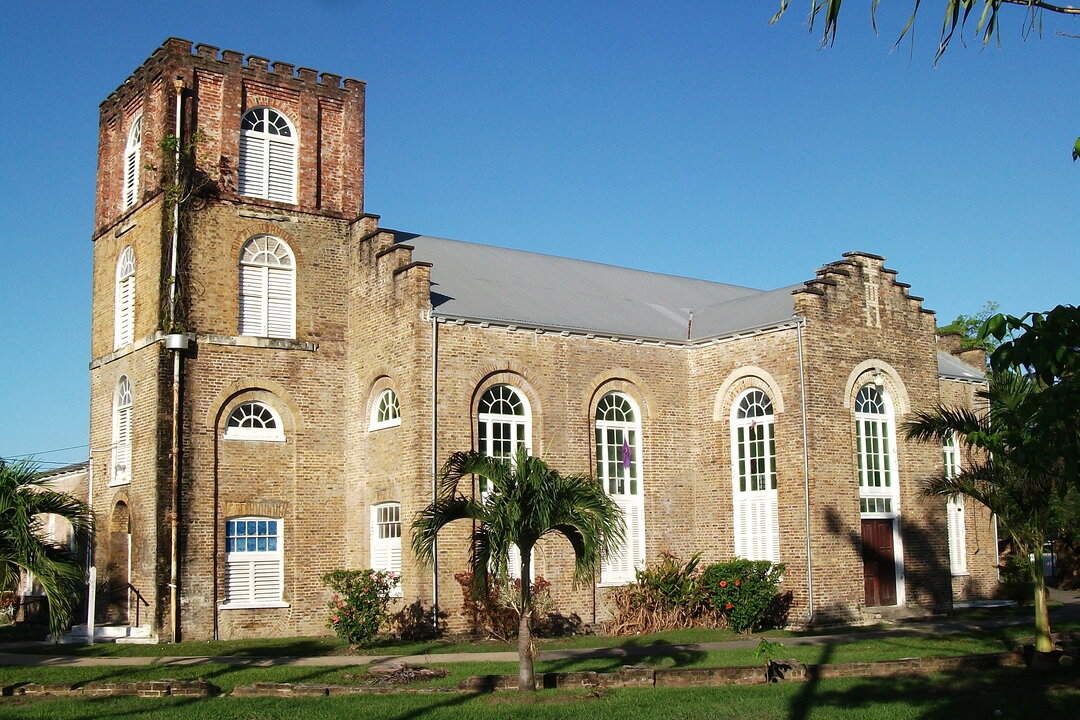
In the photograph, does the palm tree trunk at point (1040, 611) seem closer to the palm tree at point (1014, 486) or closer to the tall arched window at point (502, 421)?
the palm tree at point (1014, 486)

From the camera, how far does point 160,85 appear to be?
25594 millimetres

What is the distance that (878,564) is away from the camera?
84.5 feet

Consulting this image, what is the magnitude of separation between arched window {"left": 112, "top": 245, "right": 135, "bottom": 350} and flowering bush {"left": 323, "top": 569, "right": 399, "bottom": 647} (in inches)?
339

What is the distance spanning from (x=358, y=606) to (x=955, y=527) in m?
17.3

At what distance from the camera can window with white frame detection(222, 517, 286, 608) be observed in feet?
78.8

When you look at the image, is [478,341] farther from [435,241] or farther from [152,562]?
[152,562]

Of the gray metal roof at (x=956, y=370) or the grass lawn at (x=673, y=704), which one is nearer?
the grass lawn at (x=673, y=704)

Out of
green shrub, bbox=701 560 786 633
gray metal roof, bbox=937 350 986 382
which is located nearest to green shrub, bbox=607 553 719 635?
green shrub, bbox=701 560 786 633

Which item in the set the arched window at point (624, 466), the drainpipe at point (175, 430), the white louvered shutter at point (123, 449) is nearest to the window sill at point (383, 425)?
the drainpipe at point (175, 430)

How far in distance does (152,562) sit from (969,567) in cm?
2101

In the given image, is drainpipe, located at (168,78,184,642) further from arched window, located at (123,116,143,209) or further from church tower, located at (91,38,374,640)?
arched window, located at (123,116,143,209)

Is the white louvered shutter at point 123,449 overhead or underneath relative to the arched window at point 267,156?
underneath

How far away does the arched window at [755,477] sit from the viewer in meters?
25.5

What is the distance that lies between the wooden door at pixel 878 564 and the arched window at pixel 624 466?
5.14m
